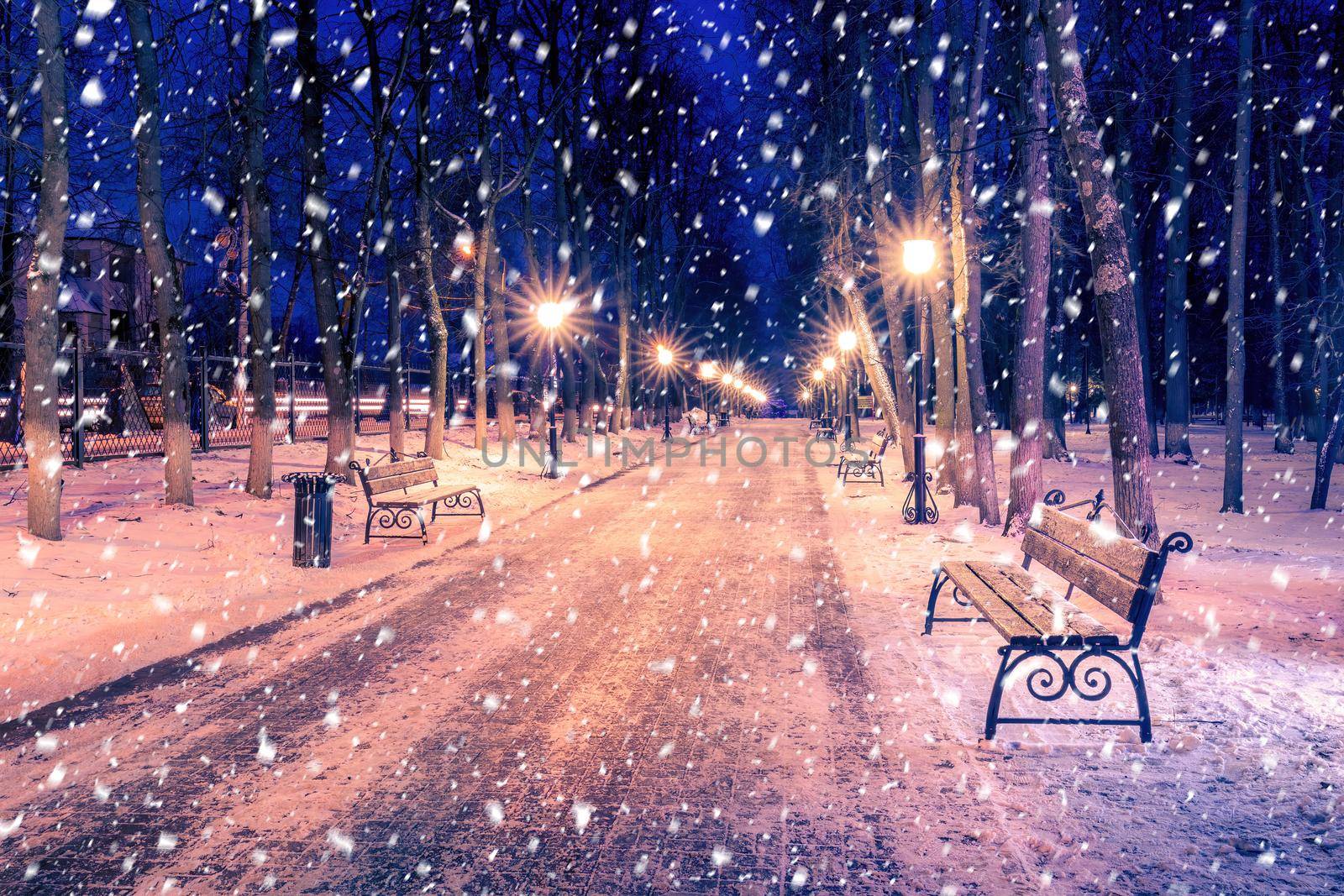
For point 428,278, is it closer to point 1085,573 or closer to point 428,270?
point 428,270

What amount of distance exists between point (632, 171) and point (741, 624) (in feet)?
94.0

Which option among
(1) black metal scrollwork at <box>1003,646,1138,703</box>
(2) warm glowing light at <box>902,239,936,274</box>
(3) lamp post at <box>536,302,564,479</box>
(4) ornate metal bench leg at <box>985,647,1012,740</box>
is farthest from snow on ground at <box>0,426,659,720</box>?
(2) warm glowing light at <box>902,239,936,274</box>

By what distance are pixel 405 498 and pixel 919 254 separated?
26.2ft

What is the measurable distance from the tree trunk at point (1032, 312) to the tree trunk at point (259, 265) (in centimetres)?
1014

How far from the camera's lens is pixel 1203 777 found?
163 inches

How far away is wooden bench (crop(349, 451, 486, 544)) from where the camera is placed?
11.1m

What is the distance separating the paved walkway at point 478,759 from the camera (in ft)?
11.1

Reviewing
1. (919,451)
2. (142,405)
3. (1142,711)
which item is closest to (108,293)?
(142,405)

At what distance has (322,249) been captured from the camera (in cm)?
1391

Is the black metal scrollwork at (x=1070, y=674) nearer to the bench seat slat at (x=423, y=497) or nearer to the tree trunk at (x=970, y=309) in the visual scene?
the tree trunk at (x=970, y=309)

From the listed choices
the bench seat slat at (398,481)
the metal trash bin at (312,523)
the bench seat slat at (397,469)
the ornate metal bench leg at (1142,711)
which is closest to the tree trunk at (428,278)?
the bench seat slat at (397,469)

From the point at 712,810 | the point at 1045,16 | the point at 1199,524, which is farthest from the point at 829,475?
the point at 712,810

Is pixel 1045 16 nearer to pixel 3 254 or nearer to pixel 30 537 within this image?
pixel 30 537

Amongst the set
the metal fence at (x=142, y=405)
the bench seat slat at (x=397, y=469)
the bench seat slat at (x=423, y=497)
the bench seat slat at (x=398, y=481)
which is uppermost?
the metal fence at (x=142, y=405)
